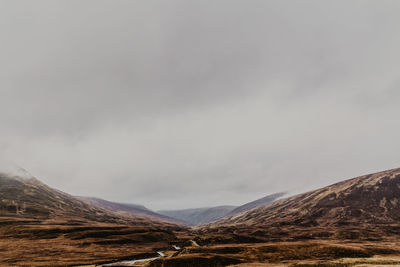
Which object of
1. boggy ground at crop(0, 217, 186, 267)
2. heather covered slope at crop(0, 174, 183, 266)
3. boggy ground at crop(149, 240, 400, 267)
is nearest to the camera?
boggy ground at crop(149, 240, 400, 267)

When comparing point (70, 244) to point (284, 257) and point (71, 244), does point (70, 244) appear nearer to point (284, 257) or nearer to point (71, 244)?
point (71, 244)

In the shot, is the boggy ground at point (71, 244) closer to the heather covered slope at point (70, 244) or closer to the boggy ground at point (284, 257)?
the heather covered slope at point (70, 244)

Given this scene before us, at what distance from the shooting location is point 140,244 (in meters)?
139

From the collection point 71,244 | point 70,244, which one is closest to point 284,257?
point 71,244

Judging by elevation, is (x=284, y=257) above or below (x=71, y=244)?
below

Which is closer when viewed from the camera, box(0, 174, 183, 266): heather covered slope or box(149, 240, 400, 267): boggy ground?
box(149, 240, 400, 267): boggy ground

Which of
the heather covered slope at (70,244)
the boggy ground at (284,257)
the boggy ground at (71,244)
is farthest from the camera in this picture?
the heather covered slope at (70,244)

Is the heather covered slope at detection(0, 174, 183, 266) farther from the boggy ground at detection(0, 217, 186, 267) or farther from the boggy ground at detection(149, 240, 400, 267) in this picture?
the boggy ground at detection(149, 240, 400, 267)

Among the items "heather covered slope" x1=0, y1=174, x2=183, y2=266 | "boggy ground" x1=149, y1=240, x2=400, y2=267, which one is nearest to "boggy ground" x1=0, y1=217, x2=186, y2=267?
"heather covered slope" x1=0, y1=174, x2=183, y2=266

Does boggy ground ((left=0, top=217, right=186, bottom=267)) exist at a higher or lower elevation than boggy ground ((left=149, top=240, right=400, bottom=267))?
higher

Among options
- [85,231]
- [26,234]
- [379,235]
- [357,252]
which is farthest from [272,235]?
[26,234]

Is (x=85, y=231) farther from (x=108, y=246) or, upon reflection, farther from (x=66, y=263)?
(x=66, y=263)

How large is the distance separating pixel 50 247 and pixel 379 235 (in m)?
200

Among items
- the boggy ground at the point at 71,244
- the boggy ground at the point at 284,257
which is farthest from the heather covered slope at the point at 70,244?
the boggy ground at the point at 284,257
